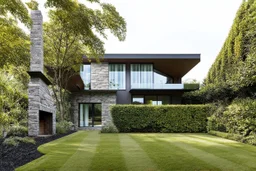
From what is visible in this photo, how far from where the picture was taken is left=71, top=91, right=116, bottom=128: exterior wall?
69.6 feet

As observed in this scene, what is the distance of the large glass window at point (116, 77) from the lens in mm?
22891

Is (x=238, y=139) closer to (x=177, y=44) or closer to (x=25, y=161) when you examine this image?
(x=25, y=161)

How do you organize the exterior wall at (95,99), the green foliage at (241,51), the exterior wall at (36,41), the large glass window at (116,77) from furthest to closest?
1. the large glass window at (116,77)
2. the exterior wall at (95,99)
3. the green foliage at (241,51)
4. the exterior wall at (36,41)

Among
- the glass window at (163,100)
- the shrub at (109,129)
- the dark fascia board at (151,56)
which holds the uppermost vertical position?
the dark fascia board at (151,56)

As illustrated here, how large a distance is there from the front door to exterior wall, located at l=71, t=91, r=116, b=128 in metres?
0.46

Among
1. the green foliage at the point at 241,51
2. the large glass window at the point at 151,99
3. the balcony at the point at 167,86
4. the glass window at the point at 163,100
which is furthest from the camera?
the glass window at the point at 163,100

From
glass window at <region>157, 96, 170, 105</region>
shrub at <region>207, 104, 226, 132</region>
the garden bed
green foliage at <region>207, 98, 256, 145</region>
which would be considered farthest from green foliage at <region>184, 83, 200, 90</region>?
the garden bed

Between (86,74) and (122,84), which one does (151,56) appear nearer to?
(122,84)

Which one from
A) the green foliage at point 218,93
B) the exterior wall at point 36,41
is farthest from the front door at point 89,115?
the exterior wall at point 36,41

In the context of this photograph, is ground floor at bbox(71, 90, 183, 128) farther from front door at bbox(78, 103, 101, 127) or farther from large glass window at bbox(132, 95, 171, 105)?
large glass window at bbox(132, 95, 171, 105)

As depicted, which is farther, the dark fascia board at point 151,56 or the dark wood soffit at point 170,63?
the dark wood soffit at point 170,63

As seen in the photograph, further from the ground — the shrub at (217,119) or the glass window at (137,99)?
the glass window at (137,99)

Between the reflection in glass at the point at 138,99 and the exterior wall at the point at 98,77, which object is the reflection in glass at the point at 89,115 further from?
the reflection in glass at the point at 138,99

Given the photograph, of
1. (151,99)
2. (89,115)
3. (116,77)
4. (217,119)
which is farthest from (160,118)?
(116,77)
